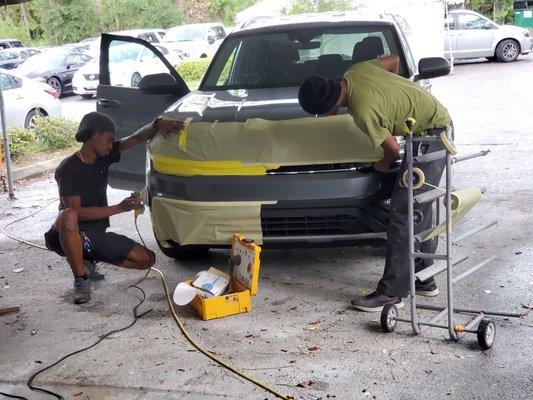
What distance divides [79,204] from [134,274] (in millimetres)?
902

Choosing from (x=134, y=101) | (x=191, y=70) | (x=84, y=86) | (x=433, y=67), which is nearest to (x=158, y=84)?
(x=134, y=101)

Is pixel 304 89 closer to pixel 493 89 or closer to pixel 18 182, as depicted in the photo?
pixel 18 182

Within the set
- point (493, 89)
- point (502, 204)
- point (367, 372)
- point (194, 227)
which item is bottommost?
point (493, 89)

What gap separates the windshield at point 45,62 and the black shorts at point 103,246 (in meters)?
18.3

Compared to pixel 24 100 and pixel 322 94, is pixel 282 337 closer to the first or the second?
pixel 322 94

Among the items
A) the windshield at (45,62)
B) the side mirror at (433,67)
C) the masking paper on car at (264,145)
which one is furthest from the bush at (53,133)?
the windshield at (45,62)

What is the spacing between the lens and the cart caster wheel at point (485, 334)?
13.0ft

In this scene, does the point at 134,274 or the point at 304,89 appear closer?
the point at 304,89

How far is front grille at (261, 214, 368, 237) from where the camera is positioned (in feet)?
15.9

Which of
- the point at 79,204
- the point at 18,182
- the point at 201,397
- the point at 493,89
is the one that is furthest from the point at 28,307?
the point at 493,89

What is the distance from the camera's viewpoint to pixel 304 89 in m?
4.38

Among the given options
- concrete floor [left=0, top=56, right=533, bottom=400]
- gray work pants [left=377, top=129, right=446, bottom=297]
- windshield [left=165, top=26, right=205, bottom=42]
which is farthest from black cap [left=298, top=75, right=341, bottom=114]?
windshield [left=165, top=26, right=205, bottom=42]

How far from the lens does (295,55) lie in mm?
6301

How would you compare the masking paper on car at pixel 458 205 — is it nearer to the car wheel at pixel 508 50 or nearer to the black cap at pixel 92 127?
the black cap at pixel 92 127
